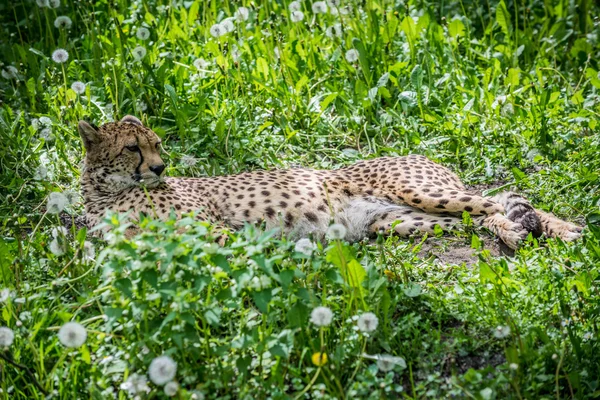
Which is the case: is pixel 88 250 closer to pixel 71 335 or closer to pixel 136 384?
pixel 71 335

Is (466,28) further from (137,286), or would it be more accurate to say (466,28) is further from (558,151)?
(137,286)

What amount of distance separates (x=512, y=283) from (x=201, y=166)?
2681 millimetres

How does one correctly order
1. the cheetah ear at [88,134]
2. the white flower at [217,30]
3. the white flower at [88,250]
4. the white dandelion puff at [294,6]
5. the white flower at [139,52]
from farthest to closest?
the white dandelion puff at [294,6] < the white flower at [217,30] < the white flower at [139,52] < the cheetah ear at [88,134] < the white flower at [88,250]

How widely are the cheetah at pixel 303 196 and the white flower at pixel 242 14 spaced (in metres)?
2.08

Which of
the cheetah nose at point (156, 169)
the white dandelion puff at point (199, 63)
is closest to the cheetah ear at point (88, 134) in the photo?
the cheetah nose at point (156, 169)

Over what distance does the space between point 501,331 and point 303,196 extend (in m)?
2.09

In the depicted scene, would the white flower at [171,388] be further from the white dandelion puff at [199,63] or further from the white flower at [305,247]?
the white dandelion puff at [199,63]

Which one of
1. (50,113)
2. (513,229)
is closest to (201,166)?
(50,113)

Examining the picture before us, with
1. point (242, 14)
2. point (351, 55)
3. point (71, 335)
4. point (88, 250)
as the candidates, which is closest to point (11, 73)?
point (242, 14)

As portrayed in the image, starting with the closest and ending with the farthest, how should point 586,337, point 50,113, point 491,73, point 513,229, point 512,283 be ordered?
point 586,337, point 512,283, point 513,229, point 50,113, point 491,73

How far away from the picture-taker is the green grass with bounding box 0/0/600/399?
362 centimetres

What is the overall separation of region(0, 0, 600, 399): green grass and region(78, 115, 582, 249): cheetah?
0.66ft

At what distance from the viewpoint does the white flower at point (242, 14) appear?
7480 millimetres

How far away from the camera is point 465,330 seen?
412 centimetres
